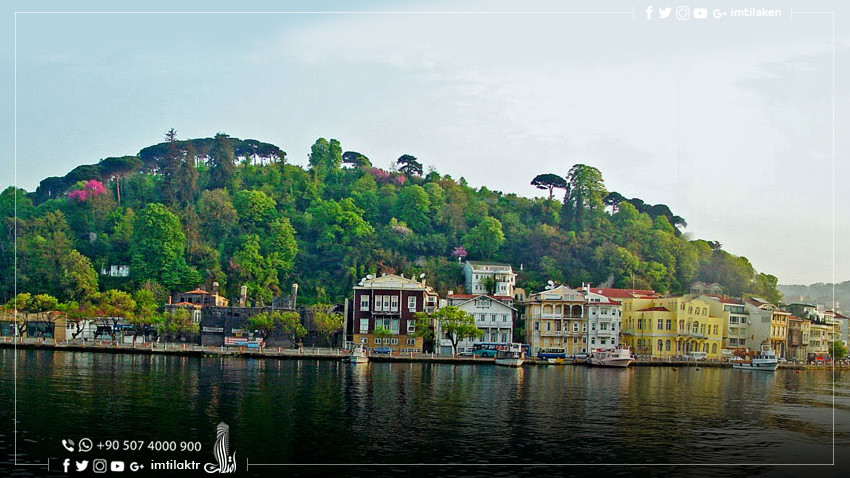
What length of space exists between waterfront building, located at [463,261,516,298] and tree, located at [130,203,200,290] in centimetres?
2448

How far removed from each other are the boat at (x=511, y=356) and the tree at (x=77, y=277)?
110ft

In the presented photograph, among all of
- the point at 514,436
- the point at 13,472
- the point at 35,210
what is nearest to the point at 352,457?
the point at 514,436

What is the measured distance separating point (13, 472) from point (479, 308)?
5076 centimetres

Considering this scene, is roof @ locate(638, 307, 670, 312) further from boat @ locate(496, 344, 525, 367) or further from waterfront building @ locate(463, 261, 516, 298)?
boat @ locate(496, 344, 525, 367)

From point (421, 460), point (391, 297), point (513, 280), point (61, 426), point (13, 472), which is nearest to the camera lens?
Answer: point (13, 472)

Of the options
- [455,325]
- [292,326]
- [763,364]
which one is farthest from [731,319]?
[292,326]

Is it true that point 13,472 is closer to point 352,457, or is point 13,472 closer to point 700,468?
point 352,457

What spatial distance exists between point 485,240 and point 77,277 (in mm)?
38409

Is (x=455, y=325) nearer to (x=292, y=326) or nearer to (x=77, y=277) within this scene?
(x=292, y=326)

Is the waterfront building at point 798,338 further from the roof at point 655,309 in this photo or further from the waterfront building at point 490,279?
the waterfront building at point 490,279

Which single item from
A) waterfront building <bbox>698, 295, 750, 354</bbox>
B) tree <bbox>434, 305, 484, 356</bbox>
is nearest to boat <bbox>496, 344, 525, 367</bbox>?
tree <bbox>434, 305, 484, 356</bbox>

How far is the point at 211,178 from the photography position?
9975cm

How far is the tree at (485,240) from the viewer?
8800 centimetres

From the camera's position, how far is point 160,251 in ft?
260
